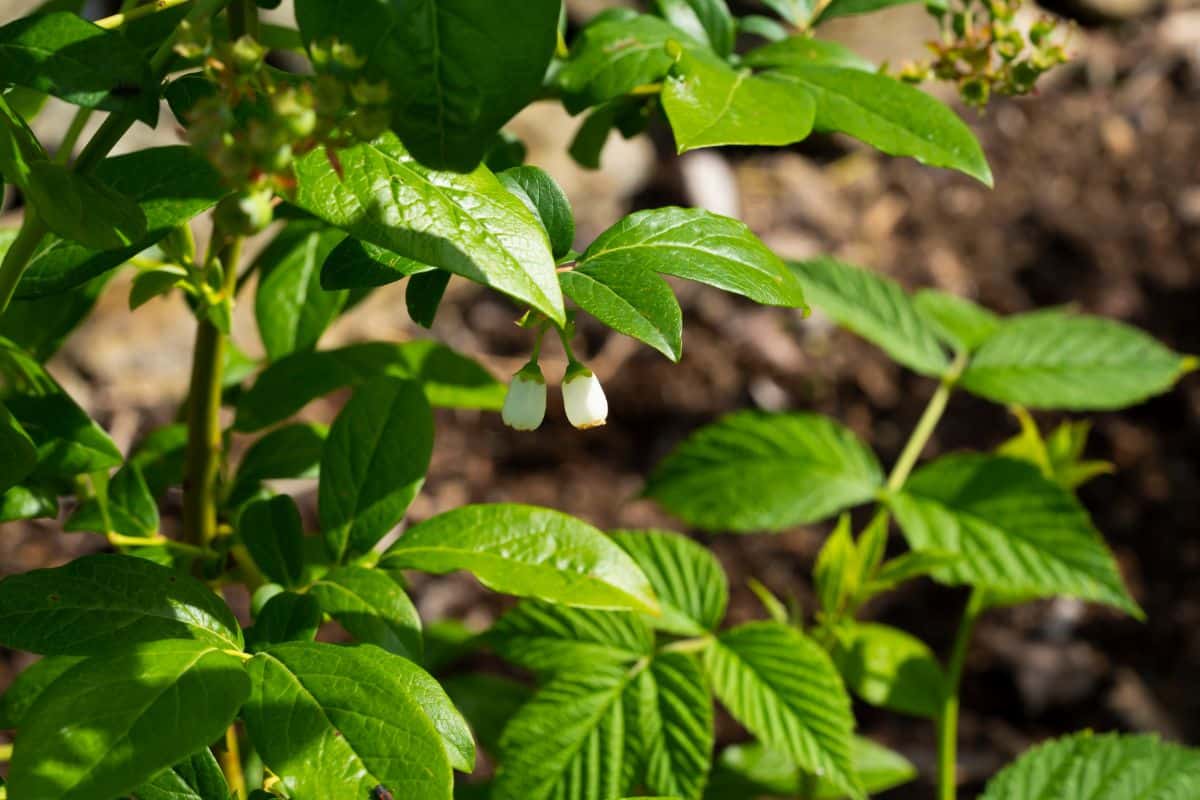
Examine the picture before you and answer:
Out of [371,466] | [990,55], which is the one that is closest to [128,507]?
[371,466]

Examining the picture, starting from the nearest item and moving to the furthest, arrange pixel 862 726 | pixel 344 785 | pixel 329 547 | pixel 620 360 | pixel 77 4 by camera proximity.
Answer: pixel 344 785
pixel 329 547
pixel 77 4
pixel 862 726
pixel 620 360

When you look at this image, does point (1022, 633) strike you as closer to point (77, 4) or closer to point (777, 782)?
point (777, 782)

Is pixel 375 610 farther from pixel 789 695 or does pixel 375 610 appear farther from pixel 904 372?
pixel 904 372

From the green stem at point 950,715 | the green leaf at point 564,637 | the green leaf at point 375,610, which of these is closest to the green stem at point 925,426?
the green stem at point 950,715

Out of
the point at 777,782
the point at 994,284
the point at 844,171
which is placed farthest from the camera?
the point at 844,171

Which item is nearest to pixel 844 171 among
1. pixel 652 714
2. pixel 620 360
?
pixel 620 360

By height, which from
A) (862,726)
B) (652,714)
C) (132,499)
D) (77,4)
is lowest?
(862,726)
